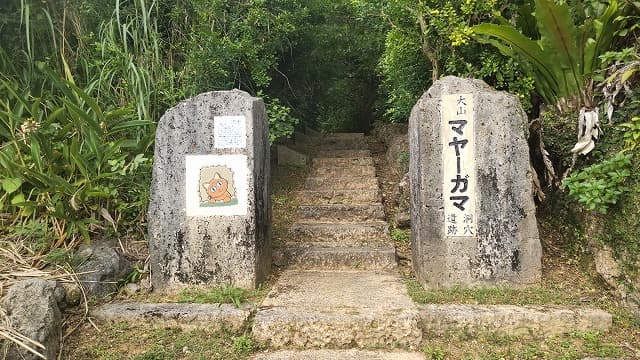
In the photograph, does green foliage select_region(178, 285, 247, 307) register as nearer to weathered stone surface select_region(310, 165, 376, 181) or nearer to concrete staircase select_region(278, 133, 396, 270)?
concrete staircase select_region(278, 133, 396, 270)

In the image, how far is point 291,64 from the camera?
18.8ft

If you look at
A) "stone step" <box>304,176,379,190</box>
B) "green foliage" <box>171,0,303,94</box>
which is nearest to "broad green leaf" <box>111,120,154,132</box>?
"green foliage" <box>171,0,303,94</box>

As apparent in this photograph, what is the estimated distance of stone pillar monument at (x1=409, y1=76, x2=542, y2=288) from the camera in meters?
3.03

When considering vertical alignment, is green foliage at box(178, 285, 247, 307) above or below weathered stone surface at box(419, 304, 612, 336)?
above

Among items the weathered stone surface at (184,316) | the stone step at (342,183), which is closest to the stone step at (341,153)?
the stone step at (342,183)

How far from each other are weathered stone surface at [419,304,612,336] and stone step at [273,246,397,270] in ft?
3.39

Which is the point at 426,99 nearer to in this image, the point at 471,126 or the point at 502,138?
the point at 471,126

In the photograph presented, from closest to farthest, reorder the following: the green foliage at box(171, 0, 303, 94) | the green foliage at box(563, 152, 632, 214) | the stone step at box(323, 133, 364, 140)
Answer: the green foliage at box(563, 152, 632, 214) < the green foliage at box(171, 0, 303, 94) < the stone step at box(323, 133, 364, 140)

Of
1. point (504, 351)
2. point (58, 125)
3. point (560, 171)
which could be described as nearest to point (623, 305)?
point (504, 351)

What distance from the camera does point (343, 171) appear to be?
5.79m

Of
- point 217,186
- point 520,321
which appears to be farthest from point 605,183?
point 217,186

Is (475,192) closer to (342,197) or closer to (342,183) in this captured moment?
(342,197)

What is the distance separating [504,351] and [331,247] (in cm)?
184

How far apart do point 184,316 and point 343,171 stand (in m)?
3.46
